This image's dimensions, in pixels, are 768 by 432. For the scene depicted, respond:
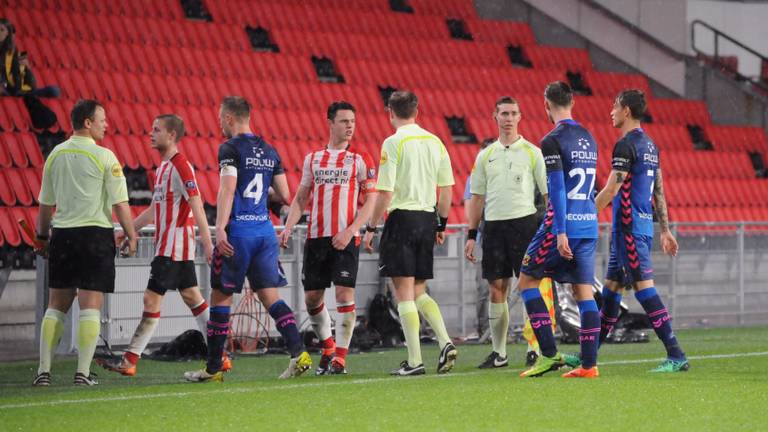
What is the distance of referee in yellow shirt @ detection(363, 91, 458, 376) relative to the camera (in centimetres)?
880

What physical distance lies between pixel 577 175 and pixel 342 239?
167 cm

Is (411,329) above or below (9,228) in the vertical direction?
below

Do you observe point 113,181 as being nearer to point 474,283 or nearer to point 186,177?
point 186,177

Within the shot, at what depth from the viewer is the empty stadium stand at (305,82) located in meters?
16.4

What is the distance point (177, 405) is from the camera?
22.9 ft

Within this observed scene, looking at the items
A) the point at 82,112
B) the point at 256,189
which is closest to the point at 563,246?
the point at 256,189

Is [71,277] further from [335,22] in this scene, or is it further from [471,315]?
[335,22]

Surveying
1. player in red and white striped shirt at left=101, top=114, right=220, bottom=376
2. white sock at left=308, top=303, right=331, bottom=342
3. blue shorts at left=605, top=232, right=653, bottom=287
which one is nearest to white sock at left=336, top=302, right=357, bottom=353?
white sock at left=308, top=303, right=331, bottom=342

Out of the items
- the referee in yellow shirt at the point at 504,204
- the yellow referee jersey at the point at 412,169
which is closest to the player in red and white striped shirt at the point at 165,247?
the yellow referee jersey at the point at 412,169

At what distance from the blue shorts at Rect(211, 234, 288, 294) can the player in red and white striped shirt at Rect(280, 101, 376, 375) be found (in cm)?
32

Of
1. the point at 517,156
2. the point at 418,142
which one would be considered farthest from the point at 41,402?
the point at 517,156

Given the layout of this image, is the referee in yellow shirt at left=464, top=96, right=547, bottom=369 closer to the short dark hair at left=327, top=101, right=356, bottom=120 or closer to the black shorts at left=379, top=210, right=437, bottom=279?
the black shorts at left=379, top=210, right=437, bottom=279

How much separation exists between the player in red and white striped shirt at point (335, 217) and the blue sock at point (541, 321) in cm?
130

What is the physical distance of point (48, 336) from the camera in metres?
8.55
